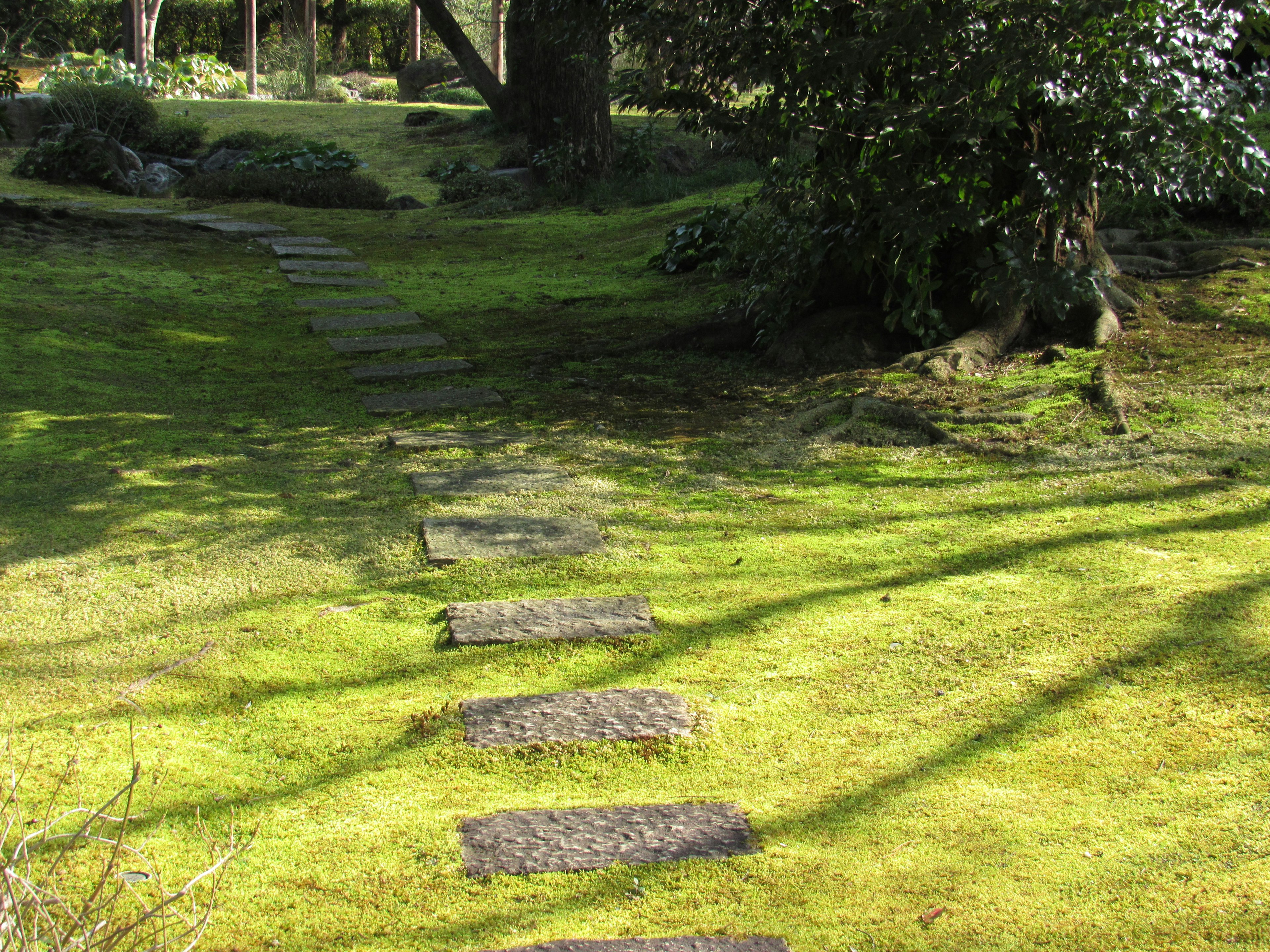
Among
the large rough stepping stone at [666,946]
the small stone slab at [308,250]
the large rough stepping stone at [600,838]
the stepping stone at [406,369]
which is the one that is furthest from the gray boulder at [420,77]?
the large rough stepping stone at [666,946]

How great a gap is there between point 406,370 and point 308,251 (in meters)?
4.39

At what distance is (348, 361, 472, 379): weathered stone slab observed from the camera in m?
6.22

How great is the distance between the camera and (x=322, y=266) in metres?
9.44

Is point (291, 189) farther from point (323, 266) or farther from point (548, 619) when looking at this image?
point (548, 619)

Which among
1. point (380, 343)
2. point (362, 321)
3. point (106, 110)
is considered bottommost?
point (380, 343)

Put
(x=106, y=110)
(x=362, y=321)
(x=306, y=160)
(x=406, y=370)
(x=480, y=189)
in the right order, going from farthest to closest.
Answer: (x=106, y=110) < (x=306, y=160) < (x=480, y=189) < (x=362, y=321) < (x=406, y=370)

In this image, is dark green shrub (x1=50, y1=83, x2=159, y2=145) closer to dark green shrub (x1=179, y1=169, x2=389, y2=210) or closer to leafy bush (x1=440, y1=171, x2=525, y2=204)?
dark green shrub (x1=179, y1=169, x2=389, y2=210)

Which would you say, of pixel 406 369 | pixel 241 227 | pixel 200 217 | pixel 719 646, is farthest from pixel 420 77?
pixel 719 646

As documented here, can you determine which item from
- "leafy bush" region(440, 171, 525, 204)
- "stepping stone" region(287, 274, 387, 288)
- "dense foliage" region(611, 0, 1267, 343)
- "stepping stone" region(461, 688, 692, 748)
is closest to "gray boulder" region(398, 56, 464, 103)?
"leafy bush" region(440, 171, 525, 204)

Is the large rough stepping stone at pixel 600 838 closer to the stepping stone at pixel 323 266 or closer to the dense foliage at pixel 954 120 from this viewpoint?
the dense foliage at pixel 954 120

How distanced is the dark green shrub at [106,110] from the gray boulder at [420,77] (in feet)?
36.0

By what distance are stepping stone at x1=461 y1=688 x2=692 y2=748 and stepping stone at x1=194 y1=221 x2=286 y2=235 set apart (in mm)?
9348

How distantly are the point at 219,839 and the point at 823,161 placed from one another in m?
4.84

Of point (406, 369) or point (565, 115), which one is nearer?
point (406, 369)
